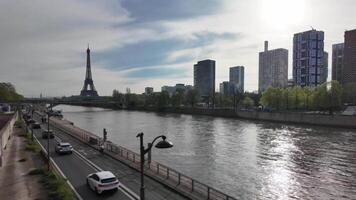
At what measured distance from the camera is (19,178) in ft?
102

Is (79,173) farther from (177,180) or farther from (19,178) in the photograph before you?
(177,180)

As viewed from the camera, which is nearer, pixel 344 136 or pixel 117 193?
pixel 117 193

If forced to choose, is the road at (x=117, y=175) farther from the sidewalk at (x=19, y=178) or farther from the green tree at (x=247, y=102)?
the green tree at (x=247, y=102)

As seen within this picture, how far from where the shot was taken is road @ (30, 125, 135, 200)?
2579cm

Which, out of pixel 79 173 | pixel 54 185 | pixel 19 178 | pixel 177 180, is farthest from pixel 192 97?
pixel 54 185

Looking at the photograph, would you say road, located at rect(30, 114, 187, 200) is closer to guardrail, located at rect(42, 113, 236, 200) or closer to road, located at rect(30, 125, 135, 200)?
road, located at rect(30, 125, 135, 200)

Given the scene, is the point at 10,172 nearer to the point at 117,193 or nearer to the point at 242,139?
the point at 117,193

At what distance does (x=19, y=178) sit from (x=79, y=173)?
5.13 metres

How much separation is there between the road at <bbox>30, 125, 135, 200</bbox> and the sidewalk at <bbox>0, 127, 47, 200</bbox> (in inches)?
97.1

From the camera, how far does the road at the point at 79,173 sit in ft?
84.6

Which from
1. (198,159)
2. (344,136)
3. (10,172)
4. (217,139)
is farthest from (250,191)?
(344,136)

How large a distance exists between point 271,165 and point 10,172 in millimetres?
29168

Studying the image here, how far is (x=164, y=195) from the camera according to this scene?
25.6m

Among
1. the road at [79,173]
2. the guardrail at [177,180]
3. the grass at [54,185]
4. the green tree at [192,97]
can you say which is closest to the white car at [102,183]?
the road at [79,173]
